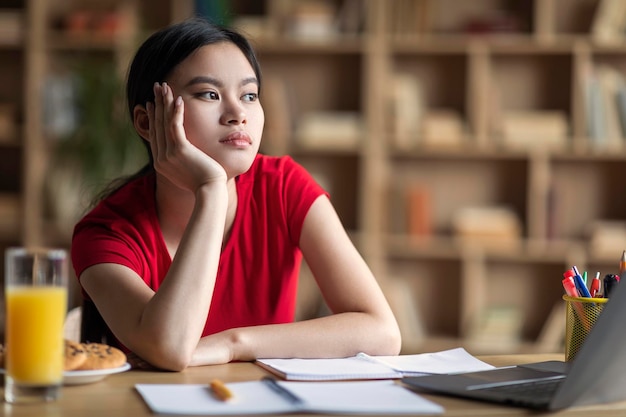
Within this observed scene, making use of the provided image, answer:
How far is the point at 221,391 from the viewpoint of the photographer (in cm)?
112

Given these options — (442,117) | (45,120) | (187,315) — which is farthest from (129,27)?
(187,315)

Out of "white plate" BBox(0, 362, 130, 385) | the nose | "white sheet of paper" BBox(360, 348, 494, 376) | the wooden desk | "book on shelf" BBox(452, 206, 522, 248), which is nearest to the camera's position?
the wooden desk

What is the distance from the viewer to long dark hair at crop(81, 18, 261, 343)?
5.71ft

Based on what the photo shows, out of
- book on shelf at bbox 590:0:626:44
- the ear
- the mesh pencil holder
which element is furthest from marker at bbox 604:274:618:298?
book on shelf at bbox 590:0:626:44

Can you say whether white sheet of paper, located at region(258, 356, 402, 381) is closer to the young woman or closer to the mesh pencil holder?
the young woman

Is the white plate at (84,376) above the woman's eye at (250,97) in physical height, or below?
below

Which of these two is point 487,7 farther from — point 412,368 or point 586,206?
point 412,368

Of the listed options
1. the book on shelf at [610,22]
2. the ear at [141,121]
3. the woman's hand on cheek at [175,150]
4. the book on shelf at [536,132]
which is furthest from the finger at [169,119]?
the book on shelf at [610,22]

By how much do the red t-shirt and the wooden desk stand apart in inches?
20.1

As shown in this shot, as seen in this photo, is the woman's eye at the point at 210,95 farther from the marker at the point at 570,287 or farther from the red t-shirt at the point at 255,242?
the marker at the point at 570,287

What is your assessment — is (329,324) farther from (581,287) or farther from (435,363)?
(581,287)

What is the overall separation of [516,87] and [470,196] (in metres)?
0.52

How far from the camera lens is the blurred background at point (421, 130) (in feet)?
13.3

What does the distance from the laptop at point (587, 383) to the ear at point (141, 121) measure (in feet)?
2.79
